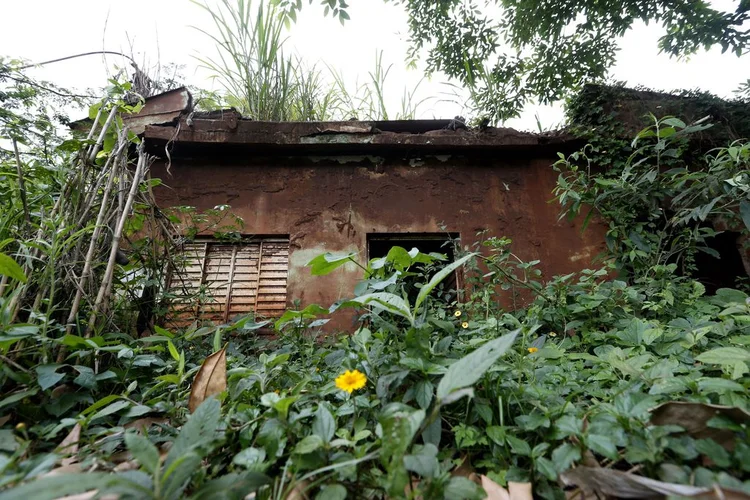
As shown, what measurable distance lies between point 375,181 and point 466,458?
2891mm

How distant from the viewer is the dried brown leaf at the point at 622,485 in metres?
0.65

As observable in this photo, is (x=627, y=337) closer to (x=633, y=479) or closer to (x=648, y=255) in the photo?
(x=633, y=479)

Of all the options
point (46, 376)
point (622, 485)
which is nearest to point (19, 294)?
point (46, 376)

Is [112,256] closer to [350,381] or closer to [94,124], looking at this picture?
[94,124]

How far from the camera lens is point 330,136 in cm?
343

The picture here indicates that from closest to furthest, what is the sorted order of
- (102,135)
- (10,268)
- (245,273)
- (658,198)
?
(10,268)
(102,135)
(658,198)
(245,273)

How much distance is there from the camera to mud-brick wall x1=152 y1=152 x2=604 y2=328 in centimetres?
334

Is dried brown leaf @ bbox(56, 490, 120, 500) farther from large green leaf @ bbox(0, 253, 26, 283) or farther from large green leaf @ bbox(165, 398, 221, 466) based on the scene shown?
large green leaf @ bbox(0, 253, 26, 283)

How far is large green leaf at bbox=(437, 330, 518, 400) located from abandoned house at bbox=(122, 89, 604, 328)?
235cm

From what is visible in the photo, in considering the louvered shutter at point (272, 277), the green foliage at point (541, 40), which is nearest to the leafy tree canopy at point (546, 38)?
the green foliage at point (541, 40)

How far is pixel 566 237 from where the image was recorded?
3381mm

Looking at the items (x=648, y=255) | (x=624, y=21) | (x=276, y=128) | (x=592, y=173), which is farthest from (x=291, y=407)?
(x=624, y=21)

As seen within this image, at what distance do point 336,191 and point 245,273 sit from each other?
1.18 meters

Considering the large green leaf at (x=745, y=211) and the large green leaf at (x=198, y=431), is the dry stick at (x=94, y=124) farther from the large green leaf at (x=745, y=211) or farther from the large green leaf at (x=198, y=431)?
the large green leaf at (x=745, y=211)
